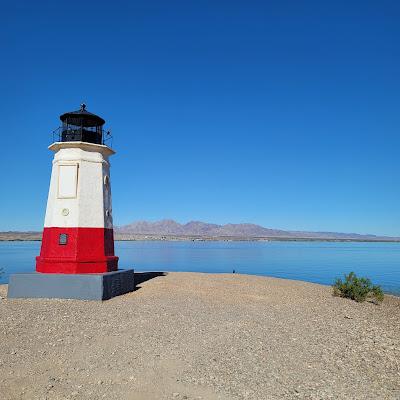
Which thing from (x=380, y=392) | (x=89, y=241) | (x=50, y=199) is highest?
(x=50, y=199)

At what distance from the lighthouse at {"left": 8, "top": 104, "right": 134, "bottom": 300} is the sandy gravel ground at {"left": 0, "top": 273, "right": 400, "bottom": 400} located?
0.87m

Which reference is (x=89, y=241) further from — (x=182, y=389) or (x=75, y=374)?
(x=182, y=389)

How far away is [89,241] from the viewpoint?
16.1 meters

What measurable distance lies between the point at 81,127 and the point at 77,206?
350cm

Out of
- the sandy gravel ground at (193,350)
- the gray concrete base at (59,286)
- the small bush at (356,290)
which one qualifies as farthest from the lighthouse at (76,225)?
the small bush at (356,290)

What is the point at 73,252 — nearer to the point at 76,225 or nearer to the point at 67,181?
the point at 76,225

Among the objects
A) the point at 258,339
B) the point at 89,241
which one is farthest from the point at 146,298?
the point at 258,339

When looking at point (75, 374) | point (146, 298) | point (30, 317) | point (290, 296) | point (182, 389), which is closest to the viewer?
point (182, 389)

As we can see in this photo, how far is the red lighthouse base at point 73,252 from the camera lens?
1567 centimetres

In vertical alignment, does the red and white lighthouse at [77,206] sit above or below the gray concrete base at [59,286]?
above

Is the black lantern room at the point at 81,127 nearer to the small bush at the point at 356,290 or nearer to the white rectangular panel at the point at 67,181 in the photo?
the white rectangular panel at the point at 67,181

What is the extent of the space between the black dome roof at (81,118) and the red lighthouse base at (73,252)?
15.6ft

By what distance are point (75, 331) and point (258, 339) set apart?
4.79m

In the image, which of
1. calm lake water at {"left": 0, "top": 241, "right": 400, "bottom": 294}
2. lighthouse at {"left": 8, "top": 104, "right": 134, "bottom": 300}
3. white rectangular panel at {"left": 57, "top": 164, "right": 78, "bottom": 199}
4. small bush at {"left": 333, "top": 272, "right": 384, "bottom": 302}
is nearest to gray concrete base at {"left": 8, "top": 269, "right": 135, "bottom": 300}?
lighthouse at {"left": 8, "top": 104, "right": 134, "bottom": 300}
